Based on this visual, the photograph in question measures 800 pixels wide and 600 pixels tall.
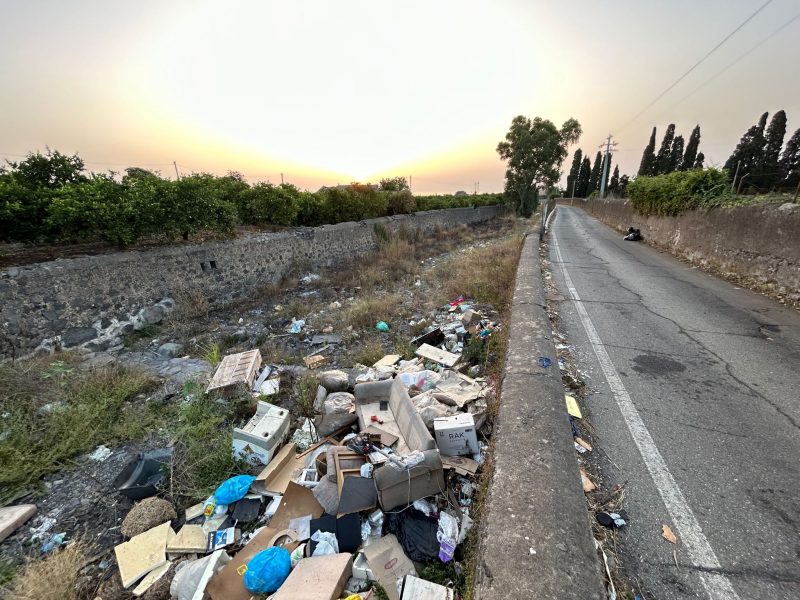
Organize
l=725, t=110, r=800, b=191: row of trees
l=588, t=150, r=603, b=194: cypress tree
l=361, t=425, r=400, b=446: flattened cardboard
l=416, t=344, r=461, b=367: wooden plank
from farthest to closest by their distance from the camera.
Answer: l=588, t=150, r=603, b=194: cypress tree, l=725, t=110, r=800, b=191: row of trees, l=416, t=344, r=461, b=367: wooden plank, l=361, t=425, r=400, b=446: flattened cardboard

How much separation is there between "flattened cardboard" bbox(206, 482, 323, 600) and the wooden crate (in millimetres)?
1697

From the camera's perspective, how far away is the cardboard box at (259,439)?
262 centimetres

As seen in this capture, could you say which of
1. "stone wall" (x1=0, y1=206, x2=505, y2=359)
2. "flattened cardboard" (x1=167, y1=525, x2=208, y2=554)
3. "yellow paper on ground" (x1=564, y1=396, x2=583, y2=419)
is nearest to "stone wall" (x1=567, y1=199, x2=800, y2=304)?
"yellow paper on ground" (x1=564, y1=396, x2=583, y2=419)

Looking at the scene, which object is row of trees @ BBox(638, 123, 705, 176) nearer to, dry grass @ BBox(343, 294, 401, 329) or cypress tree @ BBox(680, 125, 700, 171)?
cypress tree @ BBox(680, 125, 700, 171)

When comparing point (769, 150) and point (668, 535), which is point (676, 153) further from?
point (668, 535)

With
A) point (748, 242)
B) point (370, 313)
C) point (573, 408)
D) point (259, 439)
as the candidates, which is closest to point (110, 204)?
point (370, 313)

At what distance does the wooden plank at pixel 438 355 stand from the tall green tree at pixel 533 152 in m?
30.3

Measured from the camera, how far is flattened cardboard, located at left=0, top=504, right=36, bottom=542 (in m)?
2.22

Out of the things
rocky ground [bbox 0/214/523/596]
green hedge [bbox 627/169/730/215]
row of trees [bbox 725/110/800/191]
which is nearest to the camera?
rocky ground [bbox 0/214/523/596]

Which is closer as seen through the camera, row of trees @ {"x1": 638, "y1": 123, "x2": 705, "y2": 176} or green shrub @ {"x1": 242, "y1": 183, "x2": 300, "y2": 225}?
green shrub @ {"x1": 242, "y1": 183, "x2": 300, "y2": 225}

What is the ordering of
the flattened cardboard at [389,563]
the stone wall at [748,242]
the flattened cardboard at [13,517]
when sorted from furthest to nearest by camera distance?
the stone wall at [748,242]
the flattened cardboard at [13,517]
the flattened cardboard at [389,563]

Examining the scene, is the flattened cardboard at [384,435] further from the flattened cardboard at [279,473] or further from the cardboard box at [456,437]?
the flattened cardboard at [279,473]

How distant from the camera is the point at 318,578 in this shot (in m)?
1.68

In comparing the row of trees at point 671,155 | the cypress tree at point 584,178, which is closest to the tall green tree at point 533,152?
the row of trees at point 671,155
